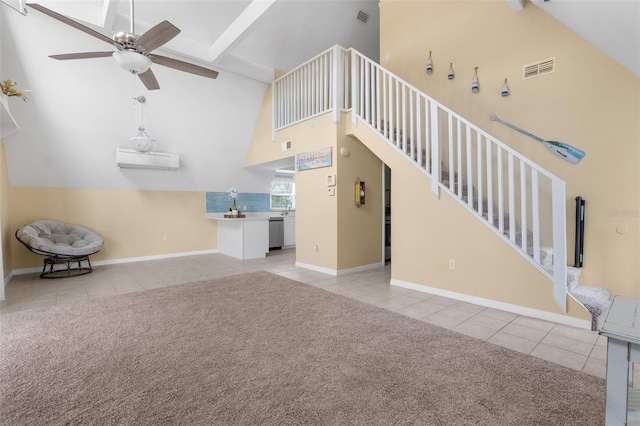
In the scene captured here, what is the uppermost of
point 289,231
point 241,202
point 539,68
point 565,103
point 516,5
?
point 516,5

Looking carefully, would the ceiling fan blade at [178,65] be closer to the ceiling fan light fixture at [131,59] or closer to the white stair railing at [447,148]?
the ceiling fan light fixture at [131,59]

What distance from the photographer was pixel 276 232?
25.5 ft

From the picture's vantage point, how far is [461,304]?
3.32 meters

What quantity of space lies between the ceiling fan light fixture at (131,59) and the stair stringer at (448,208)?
2.91 metres

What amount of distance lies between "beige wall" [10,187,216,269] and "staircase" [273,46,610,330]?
2.90 metres

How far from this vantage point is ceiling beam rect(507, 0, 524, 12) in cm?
368

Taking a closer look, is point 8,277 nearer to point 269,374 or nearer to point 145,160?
point 145,160

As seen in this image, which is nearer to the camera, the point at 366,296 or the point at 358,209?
the point at 366,296

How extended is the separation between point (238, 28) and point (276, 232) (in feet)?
15.2

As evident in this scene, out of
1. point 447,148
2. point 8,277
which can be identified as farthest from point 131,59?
point 8,277

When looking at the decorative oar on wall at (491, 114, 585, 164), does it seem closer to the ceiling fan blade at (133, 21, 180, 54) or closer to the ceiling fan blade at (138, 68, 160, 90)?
the ceiling fan blade at (133, 21, 180, 54)

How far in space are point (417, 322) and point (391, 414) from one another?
135cm

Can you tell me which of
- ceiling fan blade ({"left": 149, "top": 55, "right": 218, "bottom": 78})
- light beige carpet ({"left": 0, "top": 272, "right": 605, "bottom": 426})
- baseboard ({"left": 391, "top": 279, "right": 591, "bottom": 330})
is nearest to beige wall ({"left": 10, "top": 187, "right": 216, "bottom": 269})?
light beige carpet ({"left": 0, "top": 272, "right": 605, "bottom": 426})

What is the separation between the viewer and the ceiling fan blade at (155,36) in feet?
7.64
